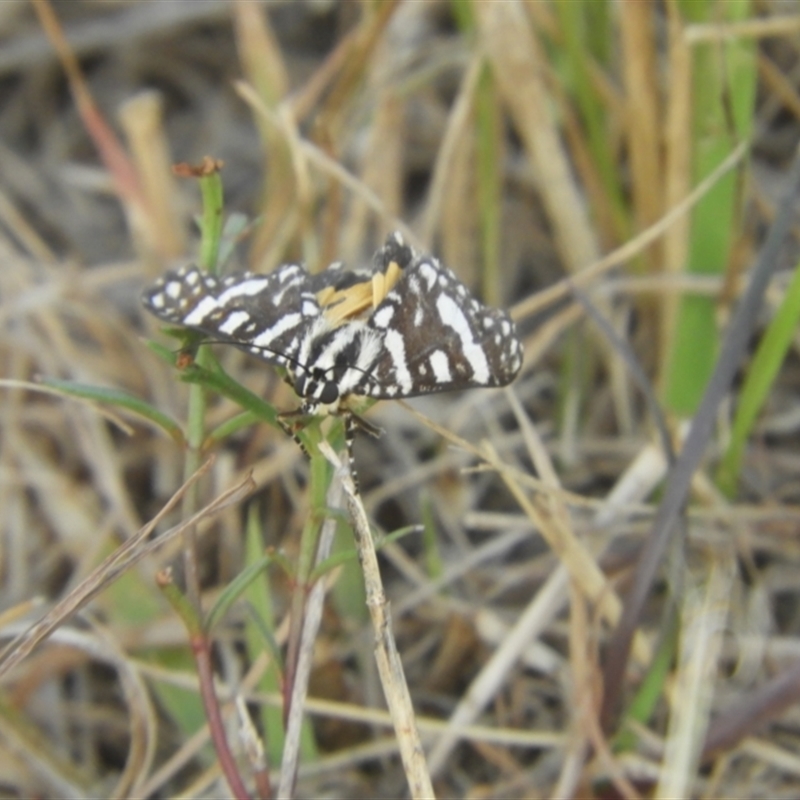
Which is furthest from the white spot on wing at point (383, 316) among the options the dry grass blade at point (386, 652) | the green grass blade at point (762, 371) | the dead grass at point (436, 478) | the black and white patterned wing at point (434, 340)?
the green grass blade at point (762, 371)

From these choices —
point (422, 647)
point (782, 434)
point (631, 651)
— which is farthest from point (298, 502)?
point (782, 434)

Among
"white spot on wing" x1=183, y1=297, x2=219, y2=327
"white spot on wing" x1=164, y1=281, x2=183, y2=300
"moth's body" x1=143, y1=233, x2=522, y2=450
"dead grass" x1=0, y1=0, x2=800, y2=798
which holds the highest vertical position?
"white spot on wing" x1=164, y1=281, x2=183, y2=300

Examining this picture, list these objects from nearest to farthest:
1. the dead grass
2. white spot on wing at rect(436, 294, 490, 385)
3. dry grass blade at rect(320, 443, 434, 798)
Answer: dry grass blade at rect(320, 443, 434, 798), white spot on wing at rect(436, 294, 490, 385), the dead grass

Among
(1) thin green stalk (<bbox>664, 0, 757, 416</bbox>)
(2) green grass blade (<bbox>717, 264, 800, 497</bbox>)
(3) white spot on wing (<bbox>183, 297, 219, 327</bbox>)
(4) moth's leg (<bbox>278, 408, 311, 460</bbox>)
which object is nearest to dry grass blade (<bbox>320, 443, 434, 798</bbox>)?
(4) moth's leg (<bbox>278, 408, 311, 460</bbox>)

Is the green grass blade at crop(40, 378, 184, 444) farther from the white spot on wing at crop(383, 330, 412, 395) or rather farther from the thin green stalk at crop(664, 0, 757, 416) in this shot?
the thin green stalk at crop(664, 0, 757, 416)

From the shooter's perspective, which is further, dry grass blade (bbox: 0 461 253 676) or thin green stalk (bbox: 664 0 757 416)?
thin green stalk (bbox: 664 0 757 416)

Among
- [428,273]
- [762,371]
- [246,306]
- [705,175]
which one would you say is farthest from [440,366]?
[705,175]

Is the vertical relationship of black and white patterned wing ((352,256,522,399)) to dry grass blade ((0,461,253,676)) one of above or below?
above

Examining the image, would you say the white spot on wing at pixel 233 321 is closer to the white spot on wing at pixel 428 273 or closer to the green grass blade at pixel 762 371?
the white spot on wing at pixel 428 273

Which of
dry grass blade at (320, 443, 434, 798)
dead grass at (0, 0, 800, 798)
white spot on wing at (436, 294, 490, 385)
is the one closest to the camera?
dry grass blade at (320, 443, 434, 798)
